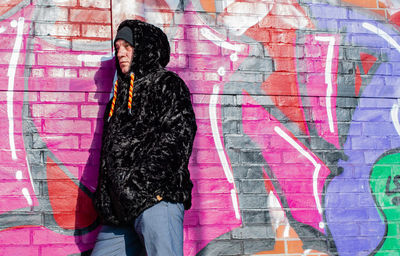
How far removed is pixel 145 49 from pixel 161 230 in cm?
100

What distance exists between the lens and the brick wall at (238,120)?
3.48 m

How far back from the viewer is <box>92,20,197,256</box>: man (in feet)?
8.53

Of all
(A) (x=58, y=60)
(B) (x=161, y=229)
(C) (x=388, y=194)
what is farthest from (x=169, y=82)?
(C) (x=388, y=194)

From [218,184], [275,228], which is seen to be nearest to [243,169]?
[218,184]

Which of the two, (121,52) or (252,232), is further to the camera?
(252,232)

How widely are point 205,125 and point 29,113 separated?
116cm

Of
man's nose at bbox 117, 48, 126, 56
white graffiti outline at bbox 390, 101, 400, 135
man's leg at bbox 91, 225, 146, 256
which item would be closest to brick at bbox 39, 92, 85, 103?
man's nose at bbox 117, 48, 126, 56

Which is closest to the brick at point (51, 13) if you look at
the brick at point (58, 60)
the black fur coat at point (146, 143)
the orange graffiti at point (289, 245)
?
the brick at point (58, 60)

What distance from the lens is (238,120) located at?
3727mm

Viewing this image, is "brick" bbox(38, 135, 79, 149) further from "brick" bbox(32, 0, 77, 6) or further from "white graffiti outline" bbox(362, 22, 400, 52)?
"white graffiti outline" bbox(362, 22, 400, 52)

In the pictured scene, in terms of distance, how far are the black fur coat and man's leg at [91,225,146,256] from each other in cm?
8

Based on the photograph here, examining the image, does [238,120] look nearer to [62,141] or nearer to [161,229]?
[62,141]

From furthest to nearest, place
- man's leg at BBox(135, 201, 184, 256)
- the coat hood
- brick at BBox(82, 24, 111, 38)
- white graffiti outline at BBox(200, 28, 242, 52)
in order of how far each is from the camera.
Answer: white graffiti outline at BBox(200, 28, 242, 52)
brick at BBox(82, 24, 111, 38)
the coat hood
man's leg at BBox(135, 201, 184, 256)

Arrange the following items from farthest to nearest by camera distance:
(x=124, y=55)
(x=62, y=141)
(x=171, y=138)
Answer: (x=62, y=141) < (x=124, y=55) < (x=171, y=138)
